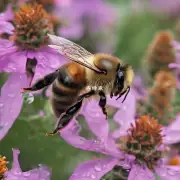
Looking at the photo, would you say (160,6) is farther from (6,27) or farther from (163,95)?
(6,27)

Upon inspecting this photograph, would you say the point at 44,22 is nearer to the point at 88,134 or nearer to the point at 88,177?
the point at 88,134

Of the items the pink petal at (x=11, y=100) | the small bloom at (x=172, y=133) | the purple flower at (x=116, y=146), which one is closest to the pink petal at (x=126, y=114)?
the purple flower at (x=116, y=146)

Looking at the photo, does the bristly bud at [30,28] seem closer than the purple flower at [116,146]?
No

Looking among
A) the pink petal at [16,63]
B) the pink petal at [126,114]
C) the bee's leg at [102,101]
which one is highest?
the pink petal at [16,63]

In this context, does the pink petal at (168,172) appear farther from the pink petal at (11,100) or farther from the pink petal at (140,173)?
the pink petal at (11,100)

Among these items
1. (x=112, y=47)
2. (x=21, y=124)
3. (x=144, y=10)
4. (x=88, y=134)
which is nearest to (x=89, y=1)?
(x=144, y=10)

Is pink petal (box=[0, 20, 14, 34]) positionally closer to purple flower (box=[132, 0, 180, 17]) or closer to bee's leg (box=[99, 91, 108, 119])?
bee's leg (box=[99, 91, 108, 119])

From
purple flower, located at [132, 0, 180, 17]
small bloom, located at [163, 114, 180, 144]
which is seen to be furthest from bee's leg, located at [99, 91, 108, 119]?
purple flower, located at [132, 0, 180, 17]
